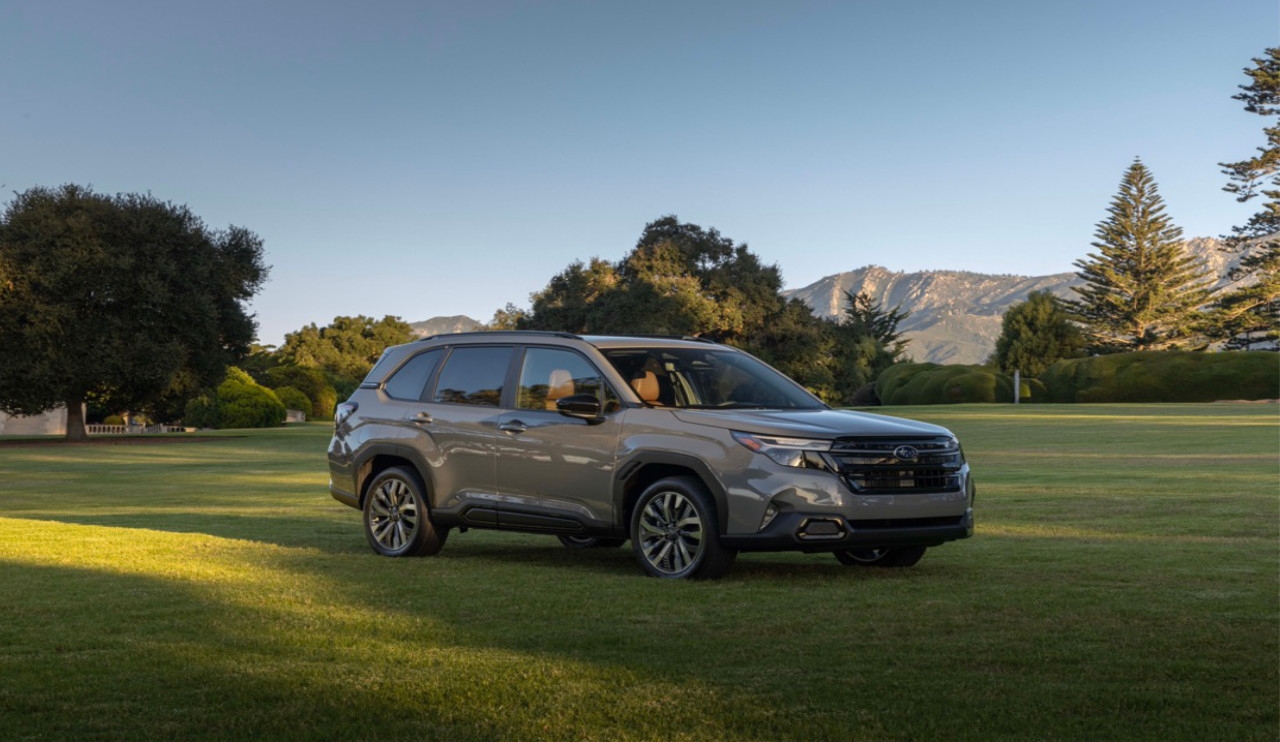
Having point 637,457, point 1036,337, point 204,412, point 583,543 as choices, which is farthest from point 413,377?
point 1036,337

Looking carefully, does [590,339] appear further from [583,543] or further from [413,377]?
[583,543]

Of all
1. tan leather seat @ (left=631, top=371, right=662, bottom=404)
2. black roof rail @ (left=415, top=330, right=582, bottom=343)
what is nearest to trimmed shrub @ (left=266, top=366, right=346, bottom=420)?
black roof rail @ (left=415, top=330, right=582, bottom=343)

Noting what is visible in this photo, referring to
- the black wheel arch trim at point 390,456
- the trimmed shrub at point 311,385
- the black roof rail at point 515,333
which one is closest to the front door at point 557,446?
the black roof rail at point 515,333

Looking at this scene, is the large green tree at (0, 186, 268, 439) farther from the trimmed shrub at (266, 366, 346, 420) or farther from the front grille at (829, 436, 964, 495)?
the front grille at (829, 436, 964, 495)

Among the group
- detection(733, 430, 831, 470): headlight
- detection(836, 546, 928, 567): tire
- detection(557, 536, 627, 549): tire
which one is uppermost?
detection(733, 430, 831, 470): headlight

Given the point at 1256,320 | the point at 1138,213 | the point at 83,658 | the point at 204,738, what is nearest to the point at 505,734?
the point at 204,738

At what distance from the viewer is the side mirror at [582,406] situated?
35.4 ft

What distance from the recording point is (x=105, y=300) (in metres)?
47.5

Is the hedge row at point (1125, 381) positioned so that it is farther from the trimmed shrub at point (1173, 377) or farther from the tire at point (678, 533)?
the tire at point (678, 533)

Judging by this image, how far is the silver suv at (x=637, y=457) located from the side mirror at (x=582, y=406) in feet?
0.04

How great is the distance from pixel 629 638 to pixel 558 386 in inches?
157

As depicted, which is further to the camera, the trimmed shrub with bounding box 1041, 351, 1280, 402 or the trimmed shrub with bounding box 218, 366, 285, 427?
the trimmed shrub with bounding box 218, 366, 285, 427

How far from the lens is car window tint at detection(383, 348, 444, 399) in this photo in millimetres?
12406

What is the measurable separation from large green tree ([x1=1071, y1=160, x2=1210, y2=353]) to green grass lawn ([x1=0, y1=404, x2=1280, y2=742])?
88.3m
